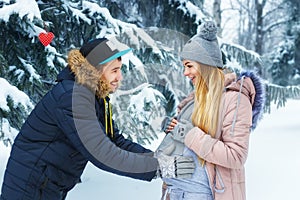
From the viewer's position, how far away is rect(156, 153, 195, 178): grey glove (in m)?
2.00

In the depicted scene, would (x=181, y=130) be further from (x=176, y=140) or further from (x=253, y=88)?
(x=253, y=88)

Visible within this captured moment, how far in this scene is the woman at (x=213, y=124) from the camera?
75.0 inches

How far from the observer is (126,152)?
79.8 inches

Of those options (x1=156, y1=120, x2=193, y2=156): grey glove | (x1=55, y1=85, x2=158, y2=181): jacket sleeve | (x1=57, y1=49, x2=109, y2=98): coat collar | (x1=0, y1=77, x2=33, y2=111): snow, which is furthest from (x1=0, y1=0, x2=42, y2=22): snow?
(x1=156, y1=120, x2=193, y2=156): grey glove

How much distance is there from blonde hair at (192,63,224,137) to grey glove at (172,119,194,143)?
37 mm

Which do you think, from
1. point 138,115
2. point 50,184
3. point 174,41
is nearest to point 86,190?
point 138,115

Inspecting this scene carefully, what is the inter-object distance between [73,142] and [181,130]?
0.55m

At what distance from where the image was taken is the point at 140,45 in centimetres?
540

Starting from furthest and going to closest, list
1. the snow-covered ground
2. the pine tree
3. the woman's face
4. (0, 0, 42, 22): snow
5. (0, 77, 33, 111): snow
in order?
1. the snow-covered ground
2. the pine tree
3. (0, 0, 42, 22): snow
4. (0, 77, 33, 111): snow
5. the woman's face

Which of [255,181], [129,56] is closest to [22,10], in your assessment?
[129,56]

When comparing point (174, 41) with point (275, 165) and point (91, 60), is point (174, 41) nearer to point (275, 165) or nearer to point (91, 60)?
point (275, 165)

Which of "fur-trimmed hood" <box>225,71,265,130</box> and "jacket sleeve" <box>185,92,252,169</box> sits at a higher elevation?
"fur-trimmed hood" <box>225,71,265,130</box>

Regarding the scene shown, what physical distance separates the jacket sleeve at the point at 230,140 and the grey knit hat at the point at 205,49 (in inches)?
8.6

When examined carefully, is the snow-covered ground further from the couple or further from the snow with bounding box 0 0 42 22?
the couple
